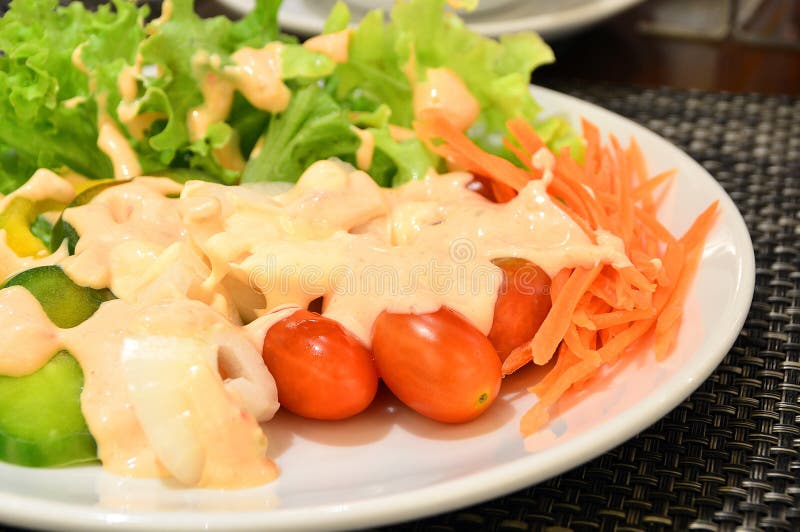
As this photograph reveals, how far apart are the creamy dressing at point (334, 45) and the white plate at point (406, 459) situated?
95 cm

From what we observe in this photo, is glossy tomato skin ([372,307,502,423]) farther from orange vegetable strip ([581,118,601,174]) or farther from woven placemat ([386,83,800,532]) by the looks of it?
orange vegetable strip ([581,118,601,174])

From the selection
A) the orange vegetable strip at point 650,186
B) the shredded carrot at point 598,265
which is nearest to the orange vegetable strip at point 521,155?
the shredded carrot at point 598,265

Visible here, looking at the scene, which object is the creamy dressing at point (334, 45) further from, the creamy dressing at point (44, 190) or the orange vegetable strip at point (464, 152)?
the creamy dressing at point (44, 190)

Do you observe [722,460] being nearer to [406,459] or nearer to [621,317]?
[621,317]

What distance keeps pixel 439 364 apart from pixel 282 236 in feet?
1.44

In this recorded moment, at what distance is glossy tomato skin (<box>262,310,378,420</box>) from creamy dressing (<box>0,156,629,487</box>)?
0.04 meters

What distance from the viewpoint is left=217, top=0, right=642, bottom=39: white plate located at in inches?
120

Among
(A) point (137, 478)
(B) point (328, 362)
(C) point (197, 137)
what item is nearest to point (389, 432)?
(B) point (328, 362)

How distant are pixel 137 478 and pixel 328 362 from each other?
361 millimetres

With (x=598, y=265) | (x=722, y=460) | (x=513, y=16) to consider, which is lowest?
(x=513, y=16)

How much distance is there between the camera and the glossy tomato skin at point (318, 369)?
1560mm

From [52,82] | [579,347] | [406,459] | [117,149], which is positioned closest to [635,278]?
[579,347]

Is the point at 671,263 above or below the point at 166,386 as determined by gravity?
below

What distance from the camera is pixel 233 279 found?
1.76m
